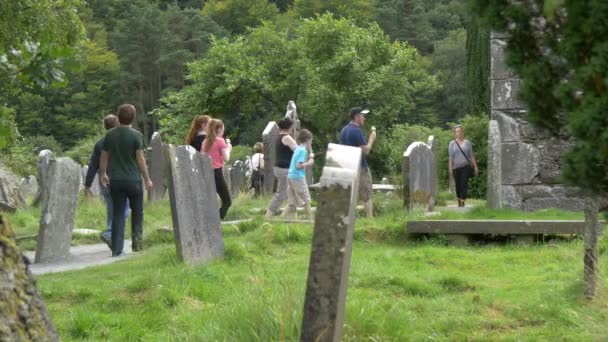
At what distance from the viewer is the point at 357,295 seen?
7391 mm

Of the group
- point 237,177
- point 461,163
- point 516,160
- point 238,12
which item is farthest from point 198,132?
point 238,12

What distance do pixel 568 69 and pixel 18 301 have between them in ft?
12.5

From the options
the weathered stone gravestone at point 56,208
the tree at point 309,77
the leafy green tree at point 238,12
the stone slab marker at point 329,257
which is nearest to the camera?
the stone slab marker at point 329,257

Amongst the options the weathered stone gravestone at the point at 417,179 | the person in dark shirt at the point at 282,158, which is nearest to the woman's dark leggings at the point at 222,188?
the person in dark shirt at the point at 282,158

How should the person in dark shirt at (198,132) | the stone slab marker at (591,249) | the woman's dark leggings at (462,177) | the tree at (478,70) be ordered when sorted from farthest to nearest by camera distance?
the tree at (478,70), the woman's dark leggings at (462,177), the person in dark shirt at (198,132), the stone slab marker at (591,249)

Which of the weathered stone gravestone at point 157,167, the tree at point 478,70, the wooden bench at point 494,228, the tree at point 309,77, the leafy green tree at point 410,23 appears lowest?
the wooden bench at point 494,228

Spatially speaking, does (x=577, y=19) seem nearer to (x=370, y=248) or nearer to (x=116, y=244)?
(x=370, y=248)

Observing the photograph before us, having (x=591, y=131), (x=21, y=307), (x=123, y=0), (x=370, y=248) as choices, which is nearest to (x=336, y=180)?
(x=591, y=131)

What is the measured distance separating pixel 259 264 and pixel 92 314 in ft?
9.12

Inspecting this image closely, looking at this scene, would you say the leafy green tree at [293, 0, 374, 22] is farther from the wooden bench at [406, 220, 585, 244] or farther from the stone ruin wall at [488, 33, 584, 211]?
the wooden bench at [406, 220, 585, 244]

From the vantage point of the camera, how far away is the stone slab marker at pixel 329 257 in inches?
192

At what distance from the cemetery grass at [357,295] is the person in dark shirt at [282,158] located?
3.54 metres

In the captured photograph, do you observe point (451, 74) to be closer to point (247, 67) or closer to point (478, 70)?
point (247, 67)

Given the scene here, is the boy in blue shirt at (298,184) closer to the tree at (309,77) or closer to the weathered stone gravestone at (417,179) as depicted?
Answer: the weathered stone gravestone at (417,179)
